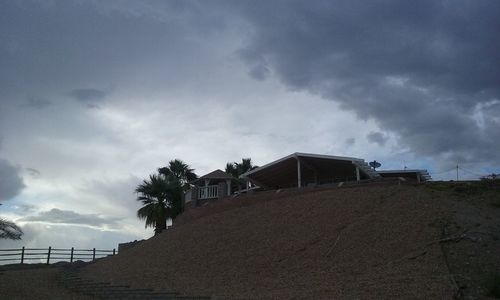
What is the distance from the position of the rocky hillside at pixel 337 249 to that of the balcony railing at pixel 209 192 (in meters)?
5.09

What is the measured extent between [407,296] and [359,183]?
36.5 ft

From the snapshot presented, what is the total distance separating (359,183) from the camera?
77.4ft

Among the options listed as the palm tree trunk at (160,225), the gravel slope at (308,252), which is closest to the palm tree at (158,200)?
the palm tree trunk at (160,225)

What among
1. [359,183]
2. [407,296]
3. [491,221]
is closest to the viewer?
[407,296]

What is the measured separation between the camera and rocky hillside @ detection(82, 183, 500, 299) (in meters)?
14.2

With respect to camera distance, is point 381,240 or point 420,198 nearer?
point 381,240

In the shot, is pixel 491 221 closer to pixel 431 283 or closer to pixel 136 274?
pixel 431 283

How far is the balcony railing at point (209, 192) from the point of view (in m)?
31.8

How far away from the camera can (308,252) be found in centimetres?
1828

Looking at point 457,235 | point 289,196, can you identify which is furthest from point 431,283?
point 289,196

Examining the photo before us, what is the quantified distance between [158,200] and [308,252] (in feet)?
64.5

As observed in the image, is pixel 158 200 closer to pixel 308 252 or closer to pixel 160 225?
pixel 160 225

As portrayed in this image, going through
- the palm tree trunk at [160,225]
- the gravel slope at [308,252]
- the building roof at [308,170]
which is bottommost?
the gravel slope at [308,252]

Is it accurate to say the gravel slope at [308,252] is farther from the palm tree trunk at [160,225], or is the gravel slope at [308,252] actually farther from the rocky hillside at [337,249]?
the palm tree trunk at [160,225]
